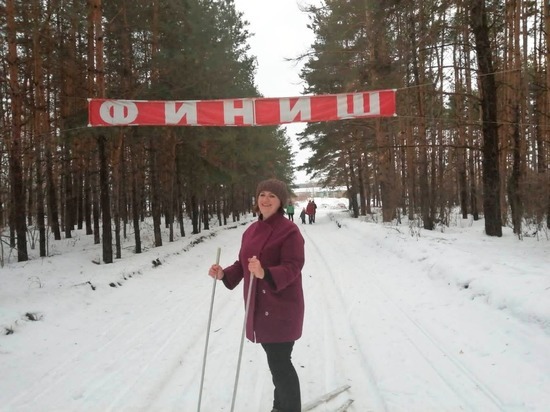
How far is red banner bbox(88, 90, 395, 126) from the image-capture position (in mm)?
9859

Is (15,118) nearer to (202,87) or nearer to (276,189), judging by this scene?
(202,87)

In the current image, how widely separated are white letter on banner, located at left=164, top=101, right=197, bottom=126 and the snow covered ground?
14.4 feet

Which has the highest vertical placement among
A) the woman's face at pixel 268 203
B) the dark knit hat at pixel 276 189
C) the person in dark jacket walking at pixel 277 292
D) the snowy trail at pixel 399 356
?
the dark knit hat at pixel 276 189

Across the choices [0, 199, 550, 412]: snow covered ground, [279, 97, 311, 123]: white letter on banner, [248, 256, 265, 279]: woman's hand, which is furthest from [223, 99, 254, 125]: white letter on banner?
[248, 256, 265, 279]: woman's hand

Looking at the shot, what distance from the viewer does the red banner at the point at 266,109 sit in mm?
9859

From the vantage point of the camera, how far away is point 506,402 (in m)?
3.23

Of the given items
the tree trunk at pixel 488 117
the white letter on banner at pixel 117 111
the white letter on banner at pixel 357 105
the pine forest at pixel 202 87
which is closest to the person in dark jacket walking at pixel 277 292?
the pine forest at pixel 202 87

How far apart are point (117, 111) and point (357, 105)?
6.50 meters

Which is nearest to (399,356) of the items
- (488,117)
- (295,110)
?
(295,110)

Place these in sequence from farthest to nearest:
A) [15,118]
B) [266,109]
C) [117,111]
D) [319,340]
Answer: [15,118] < [266,109] < [117,111] < [319,340]

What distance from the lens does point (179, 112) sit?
10.1m

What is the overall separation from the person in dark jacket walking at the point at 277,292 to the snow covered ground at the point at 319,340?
0.75 m

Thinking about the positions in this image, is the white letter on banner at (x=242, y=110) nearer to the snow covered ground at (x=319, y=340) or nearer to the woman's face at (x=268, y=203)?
A: the snow covered ground at (x=319, y=340)

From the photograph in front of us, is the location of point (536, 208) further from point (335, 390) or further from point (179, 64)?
point (179, 64)
